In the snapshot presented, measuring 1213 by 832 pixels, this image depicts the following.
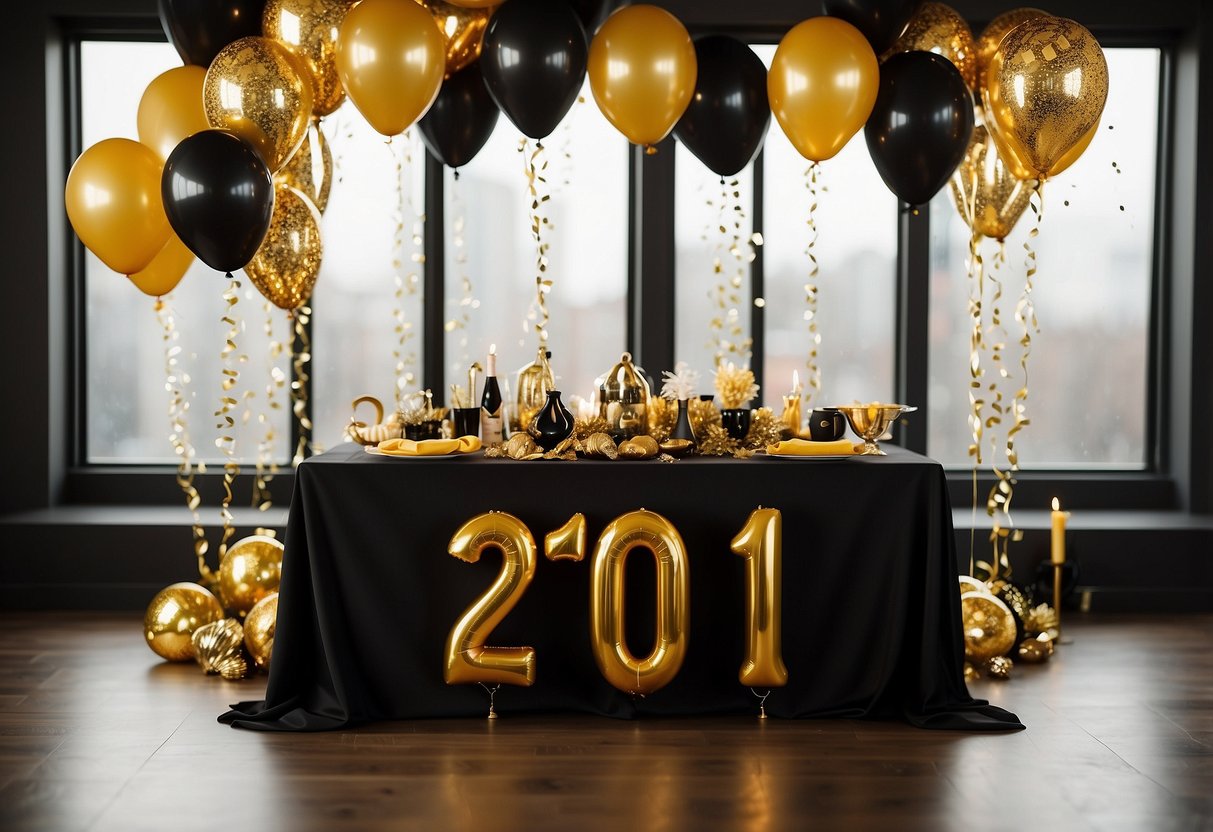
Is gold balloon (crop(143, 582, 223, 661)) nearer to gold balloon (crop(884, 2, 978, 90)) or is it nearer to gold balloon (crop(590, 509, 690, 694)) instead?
gold balloon (crop(590, 509, 690, 694))

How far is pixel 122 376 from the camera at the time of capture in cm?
486

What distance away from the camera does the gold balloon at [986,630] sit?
3.53 meters

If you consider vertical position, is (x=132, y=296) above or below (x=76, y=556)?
above

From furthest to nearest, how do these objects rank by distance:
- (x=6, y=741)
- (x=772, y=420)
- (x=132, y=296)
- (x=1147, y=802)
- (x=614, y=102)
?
(x=132, y=296)
(x=772, y=420)
(x=614, y=102)
(x=6, y=741)
(x=1147, y=802)

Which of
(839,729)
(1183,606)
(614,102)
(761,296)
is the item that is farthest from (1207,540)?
(614,102)

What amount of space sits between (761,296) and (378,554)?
237 cm

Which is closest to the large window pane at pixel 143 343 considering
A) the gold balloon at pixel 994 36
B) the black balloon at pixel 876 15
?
the black balloon at pixel 876 15

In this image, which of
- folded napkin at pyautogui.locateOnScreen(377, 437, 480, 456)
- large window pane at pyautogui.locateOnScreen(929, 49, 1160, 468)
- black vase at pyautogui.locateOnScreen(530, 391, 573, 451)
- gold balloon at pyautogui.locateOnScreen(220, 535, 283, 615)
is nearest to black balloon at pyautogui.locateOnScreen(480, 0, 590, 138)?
Result: black vase at pyautogui.locateOnScreen(530, 391, 573, 451)

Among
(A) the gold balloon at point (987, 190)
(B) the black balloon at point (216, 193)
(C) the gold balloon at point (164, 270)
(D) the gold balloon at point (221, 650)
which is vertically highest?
→ (A) the gold balloon at point (987, 190)

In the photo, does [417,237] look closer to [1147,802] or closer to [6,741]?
[6,741]

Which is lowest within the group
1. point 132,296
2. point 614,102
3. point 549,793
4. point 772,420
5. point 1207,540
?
point 549,793

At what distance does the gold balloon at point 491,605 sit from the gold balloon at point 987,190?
1.74 meters

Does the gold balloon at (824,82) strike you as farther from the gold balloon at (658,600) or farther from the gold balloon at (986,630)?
the gold balloon at (986,630)

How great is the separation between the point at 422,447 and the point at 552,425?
360mm
